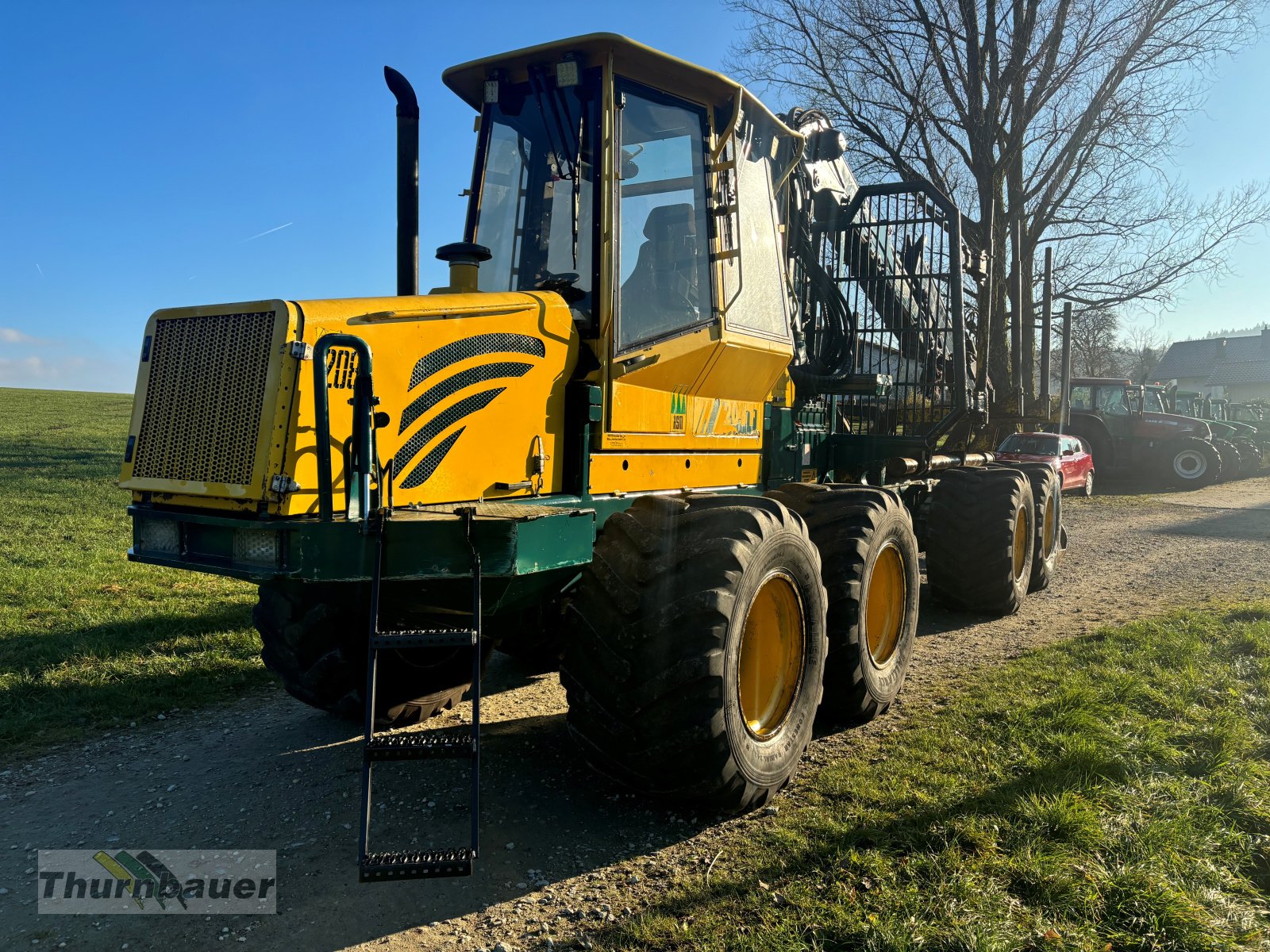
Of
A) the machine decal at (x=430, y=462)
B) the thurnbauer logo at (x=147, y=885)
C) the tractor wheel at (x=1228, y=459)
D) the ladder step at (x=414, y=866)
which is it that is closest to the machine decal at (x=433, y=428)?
the machine decal at (x=430, y=462)

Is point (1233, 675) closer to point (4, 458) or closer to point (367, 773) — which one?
point (367, 773)

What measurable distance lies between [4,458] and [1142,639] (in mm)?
19734

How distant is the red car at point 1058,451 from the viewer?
18.4 meters

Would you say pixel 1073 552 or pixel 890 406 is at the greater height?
pixel 890 406

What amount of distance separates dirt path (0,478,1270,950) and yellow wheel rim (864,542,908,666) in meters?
0.39

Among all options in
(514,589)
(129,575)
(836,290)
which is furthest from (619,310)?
(129,575)

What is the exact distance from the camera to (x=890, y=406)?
8453 mm

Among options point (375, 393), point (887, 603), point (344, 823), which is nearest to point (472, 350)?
point (375, 393)

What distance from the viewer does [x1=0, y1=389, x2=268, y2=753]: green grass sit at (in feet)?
18.3

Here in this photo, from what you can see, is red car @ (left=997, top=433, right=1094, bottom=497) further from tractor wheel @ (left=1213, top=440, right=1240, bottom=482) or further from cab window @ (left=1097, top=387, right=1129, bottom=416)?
tractor wheel @ (left=1213, top=440, right=1240, bottom=482)

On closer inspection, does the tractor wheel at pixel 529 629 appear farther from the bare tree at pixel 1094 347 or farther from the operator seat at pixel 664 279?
the bare tree at pixel 1094 347

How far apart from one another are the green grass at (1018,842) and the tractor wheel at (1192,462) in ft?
67.4

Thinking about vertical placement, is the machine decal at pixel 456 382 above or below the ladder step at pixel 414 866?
above

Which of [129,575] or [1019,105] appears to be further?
[1019,105]
